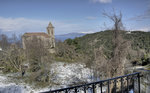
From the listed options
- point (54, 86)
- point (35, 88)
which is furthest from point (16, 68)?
point (54, 86)

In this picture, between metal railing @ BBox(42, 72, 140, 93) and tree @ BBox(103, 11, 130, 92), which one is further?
tree @ BBox(103, 11, 130, 92)

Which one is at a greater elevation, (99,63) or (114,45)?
(114,45)

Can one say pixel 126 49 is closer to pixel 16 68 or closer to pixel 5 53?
pixel 16 68

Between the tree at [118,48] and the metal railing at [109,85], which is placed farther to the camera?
the tree at [118,48]

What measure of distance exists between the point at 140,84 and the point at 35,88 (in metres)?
9.84

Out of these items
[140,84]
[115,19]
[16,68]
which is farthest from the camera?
[16,68]

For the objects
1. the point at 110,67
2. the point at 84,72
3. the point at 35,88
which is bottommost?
the point at 35,88

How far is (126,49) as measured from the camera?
637 centimetres

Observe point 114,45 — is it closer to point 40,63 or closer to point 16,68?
point 40,63

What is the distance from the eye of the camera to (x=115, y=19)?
6320 millimetres

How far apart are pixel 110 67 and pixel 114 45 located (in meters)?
1.35

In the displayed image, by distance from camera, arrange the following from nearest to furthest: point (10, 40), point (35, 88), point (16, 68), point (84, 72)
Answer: point (35, 88), point (84, 72), point (16, 68), point (10, 40)

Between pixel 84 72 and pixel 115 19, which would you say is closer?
pixel 115 19

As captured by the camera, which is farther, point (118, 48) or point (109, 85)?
point (118, 48)
